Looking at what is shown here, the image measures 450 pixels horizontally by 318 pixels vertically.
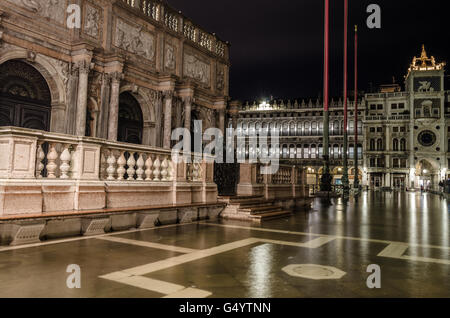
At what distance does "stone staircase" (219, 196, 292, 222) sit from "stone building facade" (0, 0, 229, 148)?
7671 millimetres

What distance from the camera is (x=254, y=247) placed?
6.34 metres

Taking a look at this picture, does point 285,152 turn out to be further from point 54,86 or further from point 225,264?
point 225,264

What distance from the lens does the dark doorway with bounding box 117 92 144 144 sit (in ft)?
63.1

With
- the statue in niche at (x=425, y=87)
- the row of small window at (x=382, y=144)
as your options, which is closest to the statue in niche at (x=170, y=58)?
the row of small window at (x=382, y=144)

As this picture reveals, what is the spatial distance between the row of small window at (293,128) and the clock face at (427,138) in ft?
40.2

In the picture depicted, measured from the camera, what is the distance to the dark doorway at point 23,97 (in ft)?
46.1

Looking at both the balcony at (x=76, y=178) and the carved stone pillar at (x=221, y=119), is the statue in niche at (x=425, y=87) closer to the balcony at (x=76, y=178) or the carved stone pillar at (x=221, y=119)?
the carved stone pillar at (x=221, y=119)

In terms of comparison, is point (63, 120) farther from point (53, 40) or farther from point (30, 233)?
point (30, 233)

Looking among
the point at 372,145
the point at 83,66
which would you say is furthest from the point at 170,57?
the point at 372,145

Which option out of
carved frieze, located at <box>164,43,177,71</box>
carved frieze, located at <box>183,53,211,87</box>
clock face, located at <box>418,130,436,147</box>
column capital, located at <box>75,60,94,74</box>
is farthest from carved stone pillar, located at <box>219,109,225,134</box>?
clock face, located at <box>418,130,436,147</box>

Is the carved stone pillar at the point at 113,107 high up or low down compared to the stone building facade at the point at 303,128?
down

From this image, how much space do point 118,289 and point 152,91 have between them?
17.6 m

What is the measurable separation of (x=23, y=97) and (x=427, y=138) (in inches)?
2933

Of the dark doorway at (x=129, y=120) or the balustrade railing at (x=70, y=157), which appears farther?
the dark doorway at (x=129, y=120)
